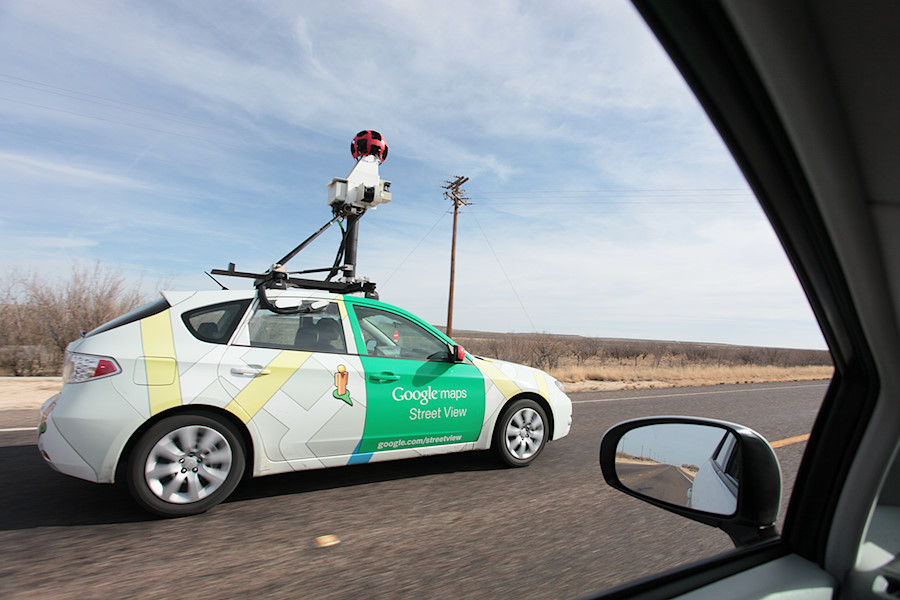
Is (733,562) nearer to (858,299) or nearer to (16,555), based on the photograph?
(858,299)

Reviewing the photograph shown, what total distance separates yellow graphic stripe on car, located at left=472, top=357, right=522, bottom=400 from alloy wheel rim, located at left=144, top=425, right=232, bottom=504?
251 centimetres

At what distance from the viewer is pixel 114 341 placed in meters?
3.87

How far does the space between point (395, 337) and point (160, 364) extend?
2.07 meters

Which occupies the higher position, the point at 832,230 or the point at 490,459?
the point at 832,230

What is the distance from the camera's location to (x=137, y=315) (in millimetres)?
4172

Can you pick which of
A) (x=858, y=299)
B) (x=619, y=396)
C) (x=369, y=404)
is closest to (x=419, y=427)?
(x=369, y=404)

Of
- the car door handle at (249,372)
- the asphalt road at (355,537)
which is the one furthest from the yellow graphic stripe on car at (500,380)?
the car door handle at (249,372)

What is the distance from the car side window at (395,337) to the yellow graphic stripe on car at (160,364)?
1.61m

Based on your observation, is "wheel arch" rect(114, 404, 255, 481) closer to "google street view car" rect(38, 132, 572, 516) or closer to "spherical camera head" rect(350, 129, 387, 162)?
"google street view car" rect(38, 132, 572, 516)

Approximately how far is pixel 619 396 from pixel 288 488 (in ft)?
30.6

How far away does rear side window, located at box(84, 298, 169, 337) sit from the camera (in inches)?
160

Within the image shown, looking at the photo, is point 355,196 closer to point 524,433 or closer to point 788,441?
point 524,433

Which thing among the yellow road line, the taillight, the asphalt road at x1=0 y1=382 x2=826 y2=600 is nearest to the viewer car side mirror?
the asphalt road at x1=0 y1=382 x2=826 y2=600

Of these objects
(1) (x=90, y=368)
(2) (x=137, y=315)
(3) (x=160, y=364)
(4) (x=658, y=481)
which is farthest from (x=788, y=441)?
(1) (x=90, y=368)
